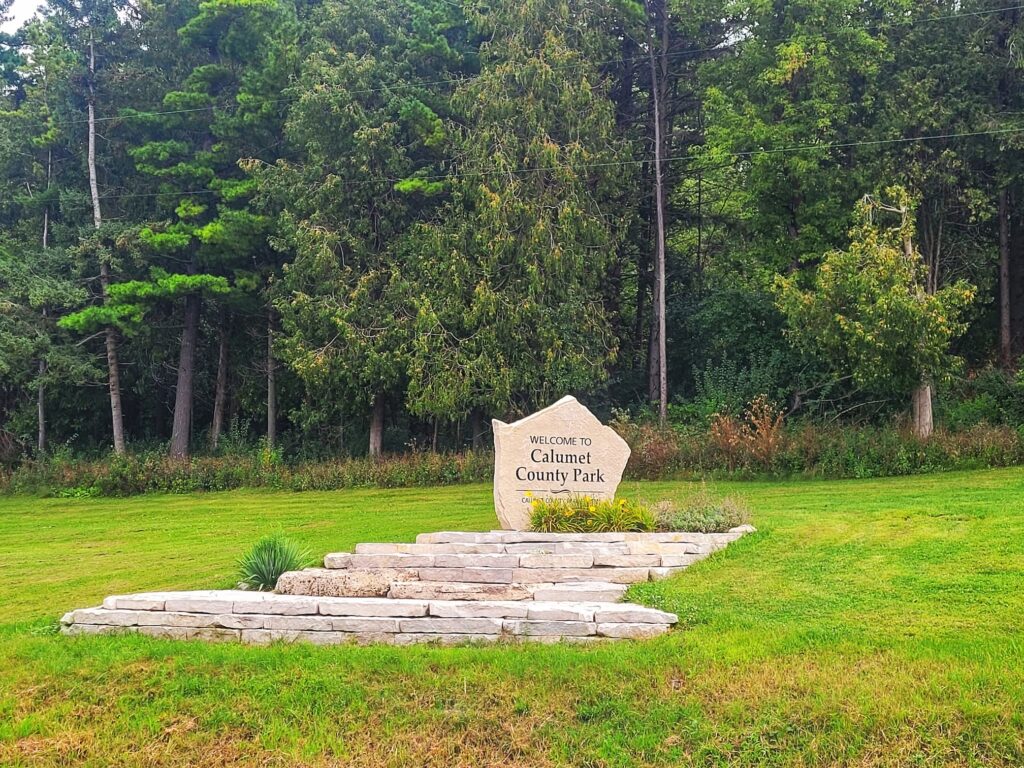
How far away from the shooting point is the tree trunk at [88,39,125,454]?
80.9ft

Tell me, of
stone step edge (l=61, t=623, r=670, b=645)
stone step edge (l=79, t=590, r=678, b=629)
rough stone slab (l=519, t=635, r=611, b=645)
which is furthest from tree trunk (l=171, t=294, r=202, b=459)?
rough stone slab (l=519, t=635, r=611, b=645)

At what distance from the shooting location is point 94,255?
24.7 metres

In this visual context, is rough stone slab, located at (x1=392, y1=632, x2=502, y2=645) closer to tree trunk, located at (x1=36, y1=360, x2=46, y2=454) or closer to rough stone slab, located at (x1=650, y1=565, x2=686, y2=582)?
rough stone slab, located at (x1=650, y1=565, x2=686, y2=582)

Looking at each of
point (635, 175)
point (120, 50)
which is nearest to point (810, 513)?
point (635, 175)

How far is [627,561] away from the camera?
8734mm

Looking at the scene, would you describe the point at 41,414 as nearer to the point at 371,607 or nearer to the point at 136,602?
the point at 136,602

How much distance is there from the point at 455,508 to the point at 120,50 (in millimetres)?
20358

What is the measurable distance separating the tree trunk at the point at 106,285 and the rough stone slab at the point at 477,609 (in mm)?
18843

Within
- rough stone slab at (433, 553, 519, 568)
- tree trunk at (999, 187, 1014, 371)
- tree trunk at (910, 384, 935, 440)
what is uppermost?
tree trunk at (999, 187, 1014, 371)

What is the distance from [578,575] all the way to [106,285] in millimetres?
19987

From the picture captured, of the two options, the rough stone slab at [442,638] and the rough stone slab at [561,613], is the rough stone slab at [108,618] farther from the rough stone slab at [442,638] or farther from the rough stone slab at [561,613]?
the rough stone slab at [561,613]

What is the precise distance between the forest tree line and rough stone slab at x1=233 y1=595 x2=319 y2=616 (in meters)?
12.9

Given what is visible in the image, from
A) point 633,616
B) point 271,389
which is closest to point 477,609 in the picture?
point 633,616

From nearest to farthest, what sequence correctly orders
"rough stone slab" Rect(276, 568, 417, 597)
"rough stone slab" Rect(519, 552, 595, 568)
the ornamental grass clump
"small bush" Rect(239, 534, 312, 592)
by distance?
"rough stone slab" Rect(276, 568, 417, 597), "small bush" Rect(239, 534, 312, 592), "rough stone slab" Rect(519, 552, 595, 568), the ornamental grass clump
